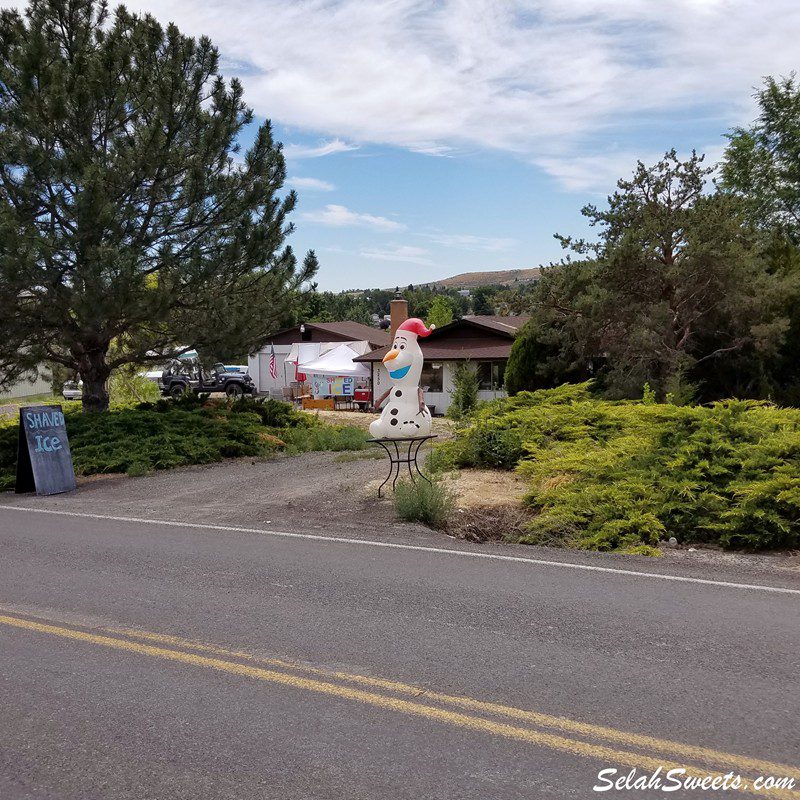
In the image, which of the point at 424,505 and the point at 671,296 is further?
the point at 671,296

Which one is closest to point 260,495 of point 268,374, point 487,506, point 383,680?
point 487,506

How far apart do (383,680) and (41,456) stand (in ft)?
36.3

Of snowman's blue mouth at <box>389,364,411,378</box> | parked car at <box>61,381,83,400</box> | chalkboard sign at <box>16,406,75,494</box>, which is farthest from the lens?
parked car at <box>61,381,83,400</box>

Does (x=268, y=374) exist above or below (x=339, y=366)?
above

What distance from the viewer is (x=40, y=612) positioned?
630cm

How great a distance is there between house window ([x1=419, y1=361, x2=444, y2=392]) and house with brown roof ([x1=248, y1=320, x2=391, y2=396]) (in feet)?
32.3

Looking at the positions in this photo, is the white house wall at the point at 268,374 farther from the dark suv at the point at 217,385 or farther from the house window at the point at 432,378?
the house window at the point at 432,378

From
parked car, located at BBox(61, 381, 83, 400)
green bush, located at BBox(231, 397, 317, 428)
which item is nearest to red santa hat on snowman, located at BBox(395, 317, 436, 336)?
green bush, located at BBox(231, 397, 317, 428)

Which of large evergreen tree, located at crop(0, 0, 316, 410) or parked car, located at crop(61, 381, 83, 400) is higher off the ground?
large evergreen tree, located at crop(0, 0, 316, 410)

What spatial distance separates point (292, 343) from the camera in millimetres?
49125

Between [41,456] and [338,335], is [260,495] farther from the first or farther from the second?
[338,335]

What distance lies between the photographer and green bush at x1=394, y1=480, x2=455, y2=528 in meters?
9.91

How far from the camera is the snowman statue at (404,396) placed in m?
11.4

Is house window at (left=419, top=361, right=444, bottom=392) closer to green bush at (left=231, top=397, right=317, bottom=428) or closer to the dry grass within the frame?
green bush at (left=231, top=397, right=317, bottom=428)
